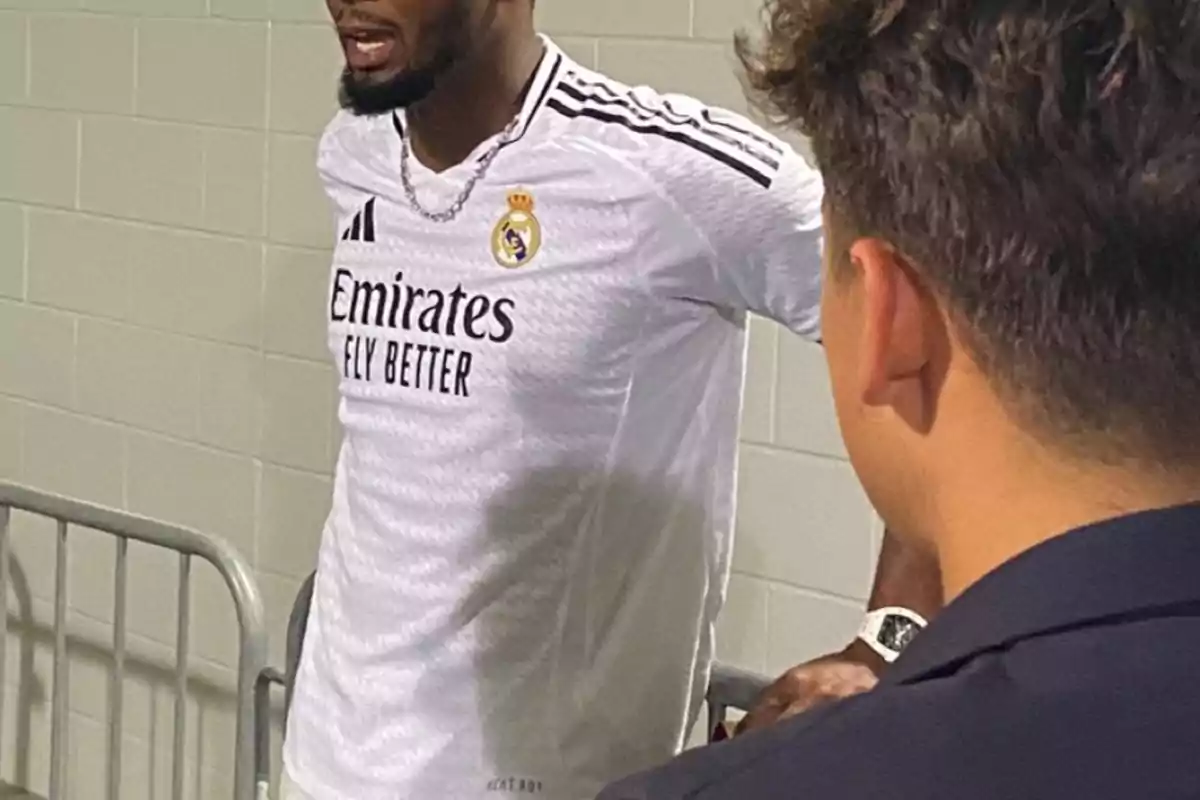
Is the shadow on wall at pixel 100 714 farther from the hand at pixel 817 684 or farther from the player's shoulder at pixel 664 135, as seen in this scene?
the hand at pixel 817 684

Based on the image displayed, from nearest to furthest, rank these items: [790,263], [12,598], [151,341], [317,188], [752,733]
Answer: [752,733], [790,263], [317,188], [151,341], [12,598]

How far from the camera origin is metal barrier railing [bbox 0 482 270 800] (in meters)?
2.13

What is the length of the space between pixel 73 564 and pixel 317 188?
82 cm

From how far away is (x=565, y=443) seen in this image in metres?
1.44

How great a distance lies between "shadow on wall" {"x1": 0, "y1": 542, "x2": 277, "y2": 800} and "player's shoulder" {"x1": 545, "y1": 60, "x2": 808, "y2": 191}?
140 centimetres

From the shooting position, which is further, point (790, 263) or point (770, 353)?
point (770, 353)

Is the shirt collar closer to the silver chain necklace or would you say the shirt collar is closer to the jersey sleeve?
the jersey sleeve

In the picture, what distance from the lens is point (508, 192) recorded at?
4.85ft

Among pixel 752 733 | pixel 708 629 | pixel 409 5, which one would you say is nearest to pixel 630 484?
pixel 708 629

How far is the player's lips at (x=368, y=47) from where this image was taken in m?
1.56

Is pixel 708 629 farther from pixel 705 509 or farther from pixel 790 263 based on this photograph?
pixel 790 263

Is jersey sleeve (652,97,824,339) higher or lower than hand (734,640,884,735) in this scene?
higher

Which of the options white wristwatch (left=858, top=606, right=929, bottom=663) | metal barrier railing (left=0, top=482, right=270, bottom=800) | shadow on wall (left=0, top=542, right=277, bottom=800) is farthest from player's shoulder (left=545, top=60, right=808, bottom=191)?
shadow on wall (left=0, top=542, right=277, bottom=800)

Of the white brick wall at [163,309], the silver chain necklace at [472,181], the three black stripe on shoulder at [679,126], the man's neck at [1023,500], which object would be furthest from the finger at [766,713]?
the white brick wall at [163,309]
